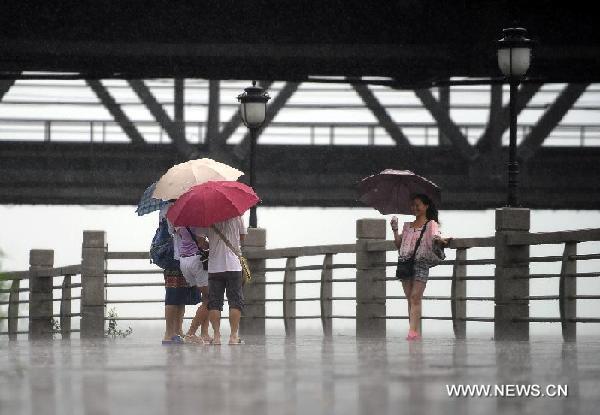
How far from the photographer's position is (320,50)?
29.0m

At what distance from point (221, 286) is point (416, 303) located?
9.53 feet

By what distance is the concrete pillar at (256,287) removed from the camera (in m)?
26.1

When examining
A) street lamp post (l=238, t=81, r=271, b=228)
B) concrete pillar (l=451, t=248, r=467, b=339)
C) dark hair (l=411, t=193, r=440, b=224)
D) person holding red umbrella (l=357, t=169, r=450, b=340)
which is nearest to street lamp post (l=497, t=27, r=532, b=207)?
concrete pillar (l=451, t=248, r=467, b=339)

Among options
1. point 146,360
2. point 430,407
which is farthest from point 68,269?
point 430,407

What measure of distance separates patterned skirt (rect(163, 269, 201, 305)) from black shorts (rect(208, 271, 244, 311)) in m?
0.92

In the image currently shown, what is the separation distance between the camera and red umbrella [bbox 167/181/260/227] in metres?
15.9

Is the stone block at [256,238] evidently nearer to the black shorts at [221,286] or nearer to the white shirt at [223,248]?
the black shorts at [221,286]

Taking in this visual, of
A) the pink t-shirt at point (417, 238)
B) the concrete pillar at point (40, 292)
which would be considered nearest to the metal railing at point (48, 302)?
the concrete pillar at point (40, 292)

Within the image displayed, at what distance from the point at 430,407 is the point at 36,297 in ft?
76.2

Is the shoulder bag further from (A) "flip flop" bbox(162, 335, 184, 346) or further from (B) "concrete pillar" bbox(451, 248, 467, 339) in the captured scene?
(A) "flip flop" bbox(162, 335, 184, 346)

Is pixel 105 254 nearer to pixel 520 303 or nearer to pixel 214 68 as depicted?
pixel 214 68

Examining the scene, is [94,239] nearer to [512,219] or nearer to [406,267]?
[512,219]

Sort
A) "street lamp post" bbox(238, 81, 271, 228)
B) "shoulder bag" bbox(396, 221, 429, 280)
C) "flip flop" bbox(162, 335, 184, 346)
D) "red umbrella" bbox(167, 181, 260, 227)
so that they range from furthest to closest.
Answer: "street lamp post" bbox(238, 81, 271, 228) < "shoulder bag" bbox(396, 221, 429, 280) < "flip flop" bbox(162, 335, 184, 346) < "red umbrella" bbox(167, 181, 260, 227)

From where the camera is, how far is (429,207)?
58.6ft
